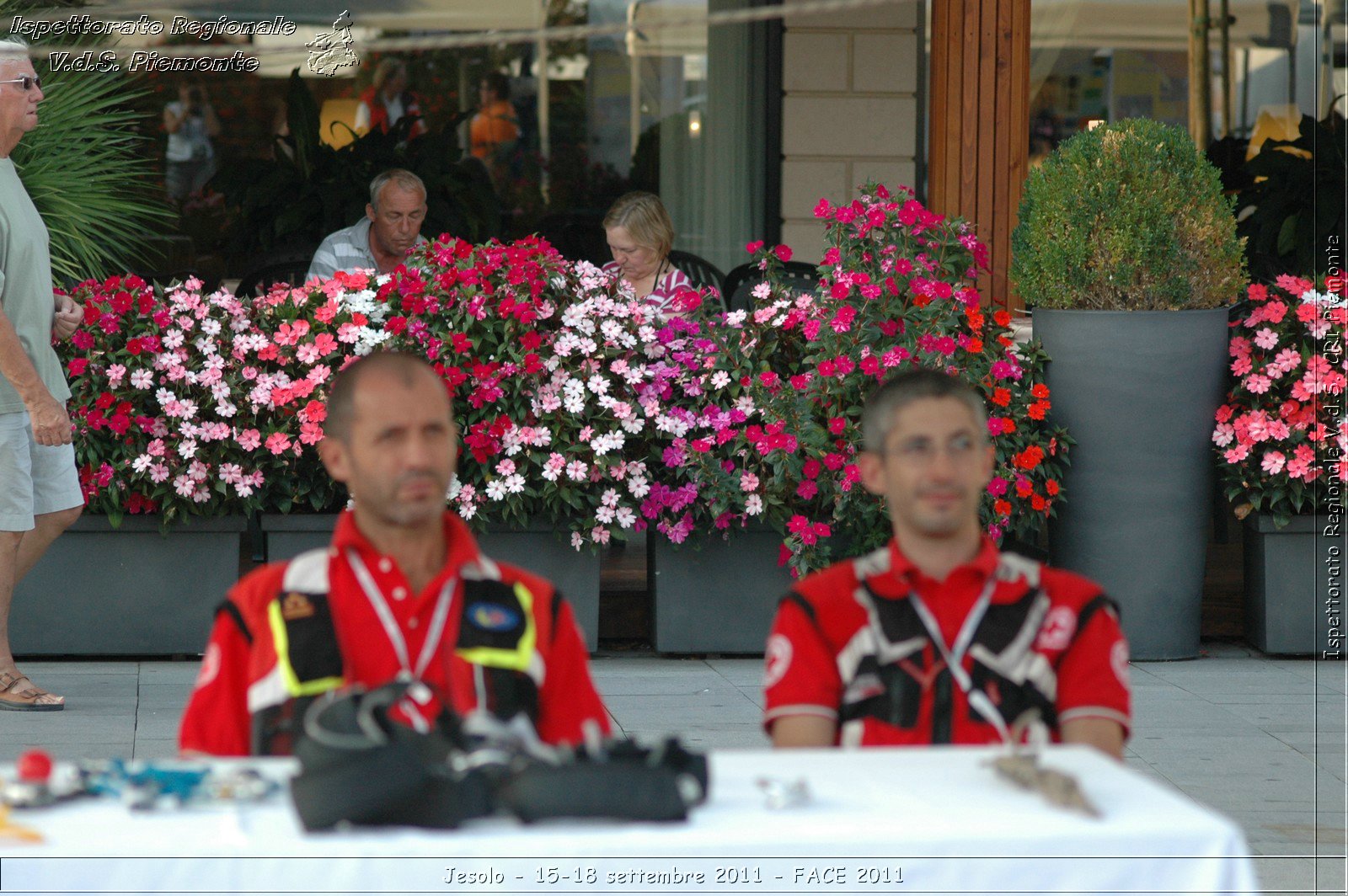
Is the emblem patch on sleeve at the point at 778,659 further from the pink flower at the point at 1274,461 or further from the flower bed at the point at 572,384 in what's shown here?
the pink flower at the point at 1274,461

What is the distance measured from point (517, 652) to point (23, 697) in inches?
122

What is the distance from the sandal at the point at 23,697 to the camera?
4.79 m

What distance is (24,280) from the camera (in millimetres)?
4660

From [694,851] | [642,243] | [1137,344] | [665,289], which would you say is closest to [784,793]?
[694,851]

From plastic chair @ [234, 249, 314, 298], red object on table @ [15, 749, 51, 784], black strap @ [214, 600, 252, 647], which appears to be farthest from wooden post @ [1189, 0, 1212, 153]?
red object on table @ [15, 749, 51, 784]

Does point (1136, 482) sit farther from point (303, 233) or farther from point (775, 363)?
point (303, 233)

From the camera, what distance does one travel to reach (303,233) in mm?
8469

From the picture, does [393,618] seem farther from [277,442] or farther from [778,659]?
[277,442]

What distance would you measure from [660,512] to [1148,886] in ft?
12.2

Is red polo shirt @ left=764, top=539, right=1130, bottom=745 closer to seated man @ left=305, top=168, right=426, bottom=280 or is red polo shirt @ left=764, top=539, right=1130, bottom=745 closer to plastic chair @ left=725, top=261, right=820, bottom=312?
seated man @ left=305, top=168, right=426, bottom=280

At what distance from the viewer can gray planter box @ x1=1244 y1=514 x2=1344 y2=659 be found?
5602 millimetres

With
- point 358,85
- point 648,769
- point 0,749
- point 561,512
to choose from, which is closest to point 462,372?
point 561,512

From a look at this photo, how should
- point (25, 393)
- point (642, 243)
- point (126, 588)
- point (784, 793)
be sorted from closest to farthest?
1. point (784, 793)
2. point (25, 393)
3. point (126, 588)
4. point (642, 243)

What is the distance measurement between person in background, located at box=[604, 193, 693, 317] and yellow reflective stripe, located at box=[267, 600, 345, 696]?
3969 mm
